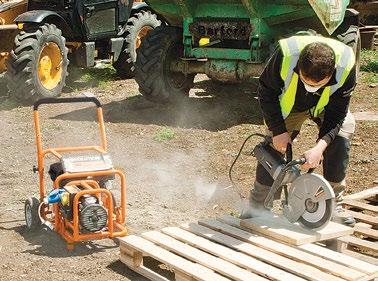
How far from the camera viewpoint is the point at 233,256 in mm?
4457

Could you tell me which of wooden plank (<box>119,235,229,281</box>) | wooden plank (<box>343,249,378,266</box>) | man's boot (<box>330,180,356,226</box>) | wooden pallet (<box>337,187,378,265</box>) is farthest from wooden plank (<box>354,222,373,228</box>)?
wooden plank (<box>119,235,229,281</box>)

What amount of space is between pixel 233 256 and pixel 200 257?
209 millimetres

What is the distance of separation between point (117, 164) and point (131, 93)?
13.1ft

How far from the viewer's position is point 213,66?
9.38m

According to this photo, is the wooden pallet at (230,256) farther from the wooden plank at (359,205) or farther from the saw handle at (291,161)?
the wooden plank at (359,205)

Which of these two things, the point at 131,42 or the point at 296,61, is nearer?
the point at 296,61

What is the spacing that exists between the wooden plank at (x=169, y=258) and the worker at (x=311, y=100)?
80cm

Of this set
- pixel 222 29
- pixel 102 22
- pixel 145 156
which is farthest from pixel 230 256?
pixel 102 22

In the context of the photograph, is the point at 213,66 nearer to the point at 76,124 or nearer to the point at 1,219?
the point at 76,124

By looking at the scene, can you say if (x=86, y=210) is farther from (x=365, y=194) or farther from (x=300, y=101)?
(x=365, y=194)

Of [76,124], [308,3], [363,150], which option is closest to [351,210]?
[363,150]

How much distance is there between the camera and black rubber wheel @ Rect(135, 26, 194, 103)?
9750 mm

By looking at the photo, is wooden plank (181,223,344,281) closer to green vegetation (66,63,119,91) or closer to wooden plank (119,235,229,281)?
wooden plank (119,235,229,281)

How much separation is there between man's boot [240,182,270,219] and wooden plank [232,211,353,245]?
0.10m
